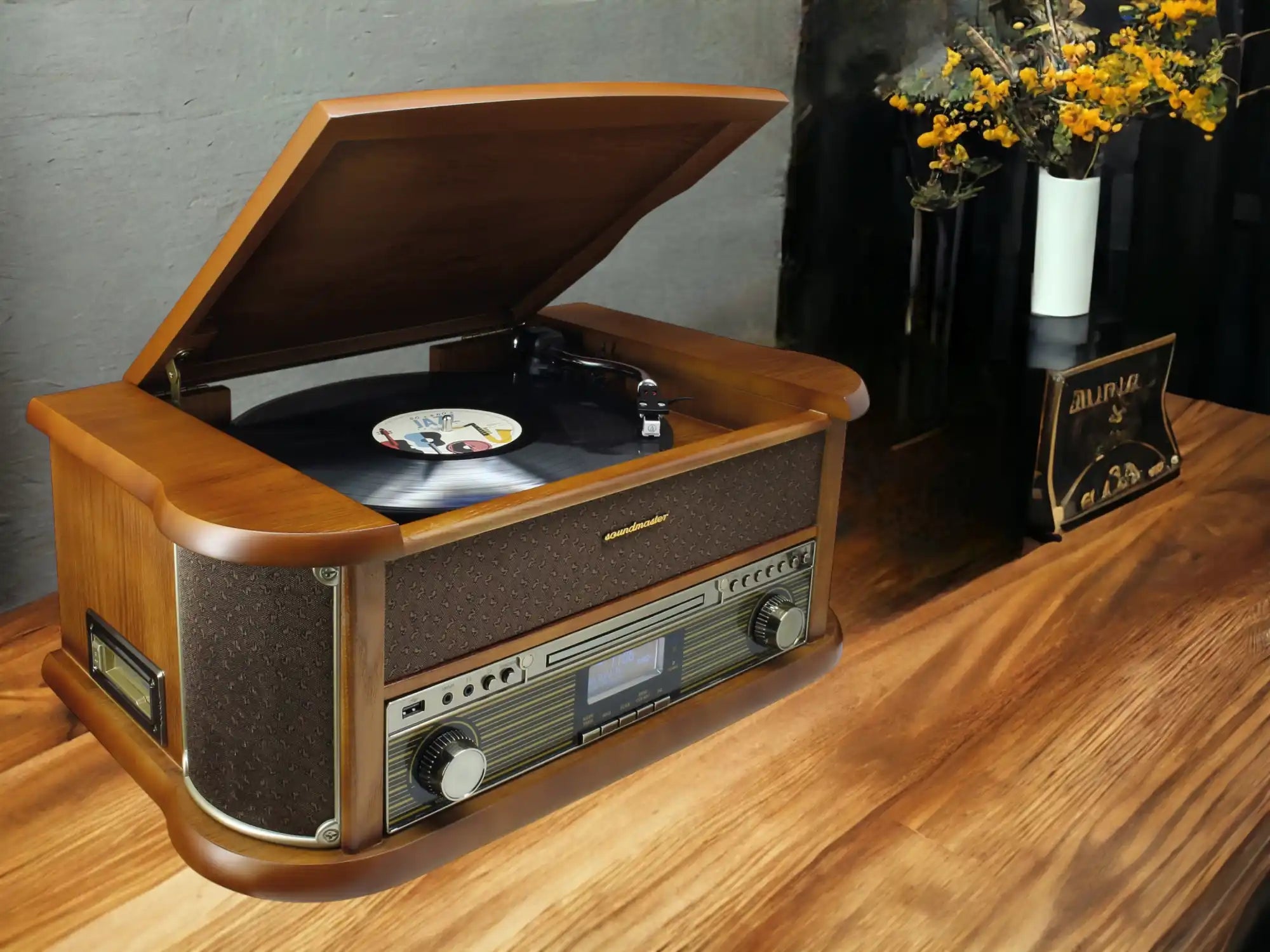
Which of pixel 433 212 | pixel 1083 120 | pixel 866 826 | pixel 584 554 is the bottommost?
pixel 866 826

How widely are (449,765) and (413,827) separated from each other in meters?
0.07

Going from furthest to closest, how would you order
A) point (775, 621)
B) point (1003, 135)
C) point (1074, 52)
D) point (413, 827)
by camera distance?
point (1003, 135) → point (1074, 52) → point (775, 621) → point (413, 827)

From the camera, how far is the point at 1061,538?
1546mm

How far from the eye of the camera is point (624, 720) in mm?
1048

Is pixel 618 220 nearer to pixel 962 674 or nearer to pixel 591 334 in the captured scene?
pixel 591 334

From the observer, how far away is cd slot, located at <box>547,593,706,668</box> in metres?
0.97

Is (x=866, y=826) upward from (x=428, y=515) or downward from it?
downward

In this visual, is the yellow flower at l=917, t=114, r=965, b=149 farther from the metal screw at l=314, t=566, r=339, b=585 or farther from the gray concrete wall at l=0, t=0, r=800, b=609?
the metal screw at l=314, t=566, r=339, b=585

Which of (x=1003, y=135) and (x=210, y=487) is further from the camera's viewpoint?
(x=1003, y=135)

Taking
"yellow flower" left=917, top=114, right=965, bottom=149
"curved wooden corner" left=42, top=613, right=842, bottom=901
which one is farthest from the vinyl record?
"yellow flower" left=917, top=114, right=965, bottom=149

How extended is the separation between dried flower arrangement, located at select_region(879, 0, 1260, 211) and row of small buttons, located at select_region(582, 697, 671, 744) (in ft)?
3.23

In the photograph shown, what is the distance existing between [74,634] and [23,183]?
1.47 feet

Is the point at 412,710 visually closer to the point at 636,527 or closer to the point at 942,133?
the point at 636,527

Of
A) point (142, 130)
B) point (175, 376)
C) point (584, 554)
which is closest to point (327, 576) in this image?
point (584, 554)
